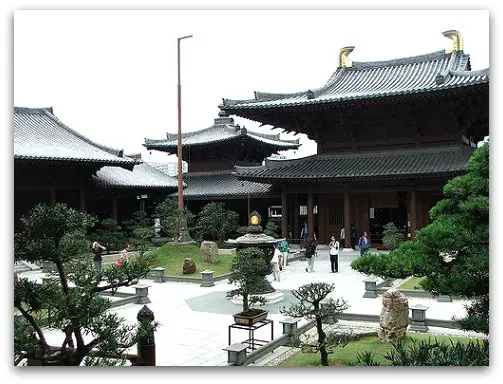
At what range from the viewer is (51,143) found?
48.0 ft

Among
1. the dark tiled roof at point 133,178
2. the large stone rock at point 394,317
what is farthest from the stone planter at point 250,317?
the dark tiled roof at point 133,178

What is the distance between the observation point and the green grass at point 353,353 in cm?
546

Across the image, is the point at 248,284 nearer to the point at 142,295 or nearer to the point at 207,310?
the point at 207,310

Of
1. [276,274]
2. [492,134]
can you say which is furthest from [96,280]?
[276,274]

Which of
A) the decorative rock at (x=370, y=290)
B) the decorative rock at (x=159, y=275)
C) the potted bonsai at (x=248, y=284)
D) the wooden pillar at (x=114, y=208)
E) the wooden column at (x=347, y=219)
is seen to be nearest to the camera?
the potted bonsai at (x=248, y=284)

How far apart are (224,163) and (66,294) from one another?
17188 millimetres

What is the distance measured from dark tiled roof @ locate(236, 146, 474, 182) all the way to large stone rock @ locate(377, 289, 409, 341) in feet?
25.1

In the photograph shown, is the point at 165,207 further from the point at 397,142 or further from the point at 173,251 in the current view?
the point at 397,142

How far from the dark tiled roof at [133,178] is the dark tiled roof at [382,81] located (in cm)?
507

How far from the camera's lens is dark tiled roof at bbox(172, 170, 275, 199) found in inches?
774

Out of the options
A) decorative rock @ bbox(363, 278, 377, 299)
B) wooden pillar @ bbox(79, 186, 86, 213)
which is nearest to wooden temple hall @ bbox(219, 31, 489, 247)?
wooden pillar @ bbox(79, 186, 86, 213)

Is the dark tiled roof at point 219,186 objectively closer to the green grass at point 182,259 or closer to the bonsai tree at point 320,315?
the green grass at point 182,259

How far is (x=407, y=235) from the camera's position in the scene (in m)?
14.3

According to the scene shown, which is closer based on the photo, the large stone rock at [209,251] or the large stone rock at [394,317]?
the large stone rock at [394,317]
